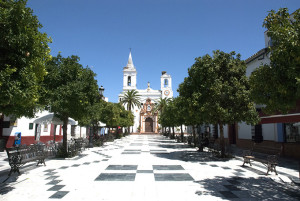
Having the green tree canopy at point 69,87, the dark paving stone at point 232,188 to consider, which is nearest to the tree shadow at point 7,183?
the green tree canopy at point 69,87

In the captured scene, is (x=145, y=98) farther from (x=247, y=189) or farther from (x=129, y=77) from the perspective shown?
(x=247, y=189)

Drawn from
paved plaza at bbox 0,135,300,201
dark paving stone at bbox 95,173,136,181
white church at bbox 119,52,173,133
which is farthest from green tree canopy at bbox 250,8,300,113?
white church at bbox 119,52,173,133

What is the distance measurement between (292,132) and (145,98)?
154 feet

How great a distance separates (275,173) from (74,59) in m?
10.6

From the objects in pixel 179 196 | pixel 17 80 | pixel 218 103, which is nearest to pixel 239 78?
pixel 218 103

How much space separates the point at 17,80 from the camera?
4.84 m

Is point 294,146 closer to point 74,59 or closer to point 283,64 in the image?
point 283,64

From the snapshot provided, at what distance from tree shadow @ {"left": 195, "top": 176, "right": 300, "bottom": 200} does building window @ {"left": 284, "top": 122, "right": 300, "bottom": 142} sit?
21.2ft

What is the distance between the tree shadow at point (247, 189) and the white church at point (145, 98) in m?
46.4

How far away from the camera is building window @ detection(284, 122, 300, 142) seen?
1156cm

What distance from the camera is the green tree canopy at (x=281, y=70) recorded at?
461cm

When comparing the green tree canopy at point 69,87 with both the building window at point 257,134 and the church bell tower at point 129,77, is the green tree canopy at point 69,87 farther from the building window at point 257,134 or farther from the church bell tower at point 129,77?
the church bell tower at point 129,77

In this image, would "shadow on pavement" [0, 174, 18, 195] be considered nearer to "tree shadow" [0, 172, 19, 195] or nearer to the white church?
"tree shadow" [0, 172, 19, 195]

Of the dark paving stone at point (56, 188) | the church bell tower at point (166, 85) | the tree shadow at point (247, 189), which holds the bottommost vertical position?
the tree shadow at point (247, 189)
